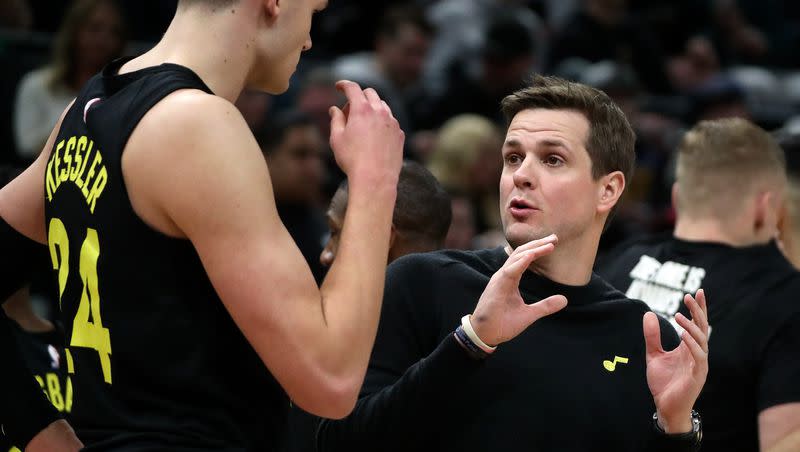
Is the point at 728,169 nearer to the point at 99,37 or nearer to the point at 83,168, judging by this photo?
the point at 83,168

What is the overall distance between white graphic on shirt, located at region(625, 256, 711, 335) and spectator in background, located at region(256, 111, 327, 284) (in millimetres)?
2242

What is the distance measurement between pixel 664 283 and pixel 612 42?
641 cm

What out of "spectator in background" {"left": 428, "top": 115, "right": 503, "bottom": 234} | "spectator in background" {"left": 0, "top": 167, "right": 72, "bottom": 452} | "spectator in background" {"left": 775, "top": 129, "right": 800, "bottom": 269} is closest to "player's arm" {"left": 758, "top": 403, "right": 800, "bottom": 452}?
"spectator in background" {"left": 775, "top": 129, "right": 800, "bottom": 269}

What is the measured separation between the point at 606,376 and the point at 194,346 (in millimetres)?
1223

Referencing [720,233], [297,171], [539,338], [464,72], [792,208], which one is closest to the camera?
[539,338]

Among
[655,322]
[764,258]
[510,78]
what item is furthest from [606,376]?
Answer: [510,78]

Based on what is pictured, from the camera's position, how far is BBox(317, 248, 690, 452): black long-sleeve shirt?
8.92 ft

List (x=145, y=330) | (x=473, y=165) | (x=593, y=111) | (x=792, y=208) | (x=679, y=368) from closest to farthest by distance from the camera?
(x=145, y=330) → (x=679, y=368) → (x=593, y=111) → (x=792, y=208) → (x=473, y=165)

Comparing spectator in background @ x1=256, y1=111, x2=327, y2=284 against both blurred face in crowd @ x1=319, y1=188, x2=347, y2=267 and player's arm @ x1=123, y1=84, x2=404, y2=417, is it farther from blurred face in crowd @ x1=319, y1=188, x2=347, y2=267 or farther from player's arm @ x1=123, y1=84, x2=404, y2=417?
player's arm @ x1=123, y1=84, x2=404, y2=417

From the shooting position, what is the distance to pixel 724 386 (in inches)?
153

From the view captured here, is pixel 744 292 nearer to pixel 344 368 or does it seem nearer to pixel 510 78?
pixel 344 368

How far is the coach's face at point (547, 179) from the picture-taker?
2980mm

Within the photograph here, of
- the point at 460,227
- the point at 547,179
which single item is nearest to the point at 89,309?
the point at 547,179

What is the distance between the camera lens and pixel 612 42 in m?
10.2
